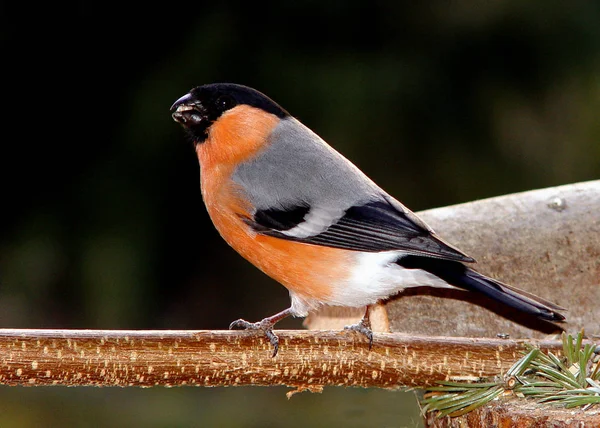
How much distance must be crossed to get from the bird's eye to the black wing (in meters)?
0.36

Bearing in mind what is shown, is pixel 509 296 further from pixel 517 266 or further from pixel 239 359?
pixel 239 359

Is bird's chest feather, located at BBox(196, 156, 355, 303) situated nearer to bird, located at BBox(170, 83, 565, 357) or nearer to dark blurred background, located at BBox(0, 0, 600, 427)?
bird, located at BBox(170, 83, 565, 357)

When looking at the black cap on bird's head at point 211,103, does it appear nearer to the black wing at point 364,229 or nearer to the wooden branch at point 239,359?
the black wing at point 364,229

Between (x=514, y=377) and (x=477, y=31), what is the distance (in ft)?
7.73

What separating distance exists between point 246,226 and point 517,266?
37.0 inches

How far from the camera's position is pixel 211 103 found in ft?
7.81

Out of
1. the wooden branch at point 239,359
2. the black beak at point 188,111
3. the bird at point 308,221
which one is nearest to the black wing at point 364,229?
the bird at point 308,221

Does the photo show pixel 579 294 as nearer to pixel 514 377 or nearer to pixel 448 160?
pixel 514 377

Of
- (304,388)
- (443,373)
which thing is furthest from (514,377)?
(304,388)

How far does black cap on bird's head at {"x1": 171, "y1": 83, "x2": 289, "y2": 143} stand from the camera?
7.75ft

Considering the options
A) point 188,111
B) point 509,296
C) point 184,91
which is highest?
point 184,91

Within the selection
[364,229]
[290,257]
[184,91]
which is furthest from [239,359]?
[184,91]

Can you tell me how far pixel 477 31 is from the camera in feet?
12.6

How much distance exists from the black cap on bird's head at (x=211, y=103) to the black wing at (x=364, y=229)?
35 cm
